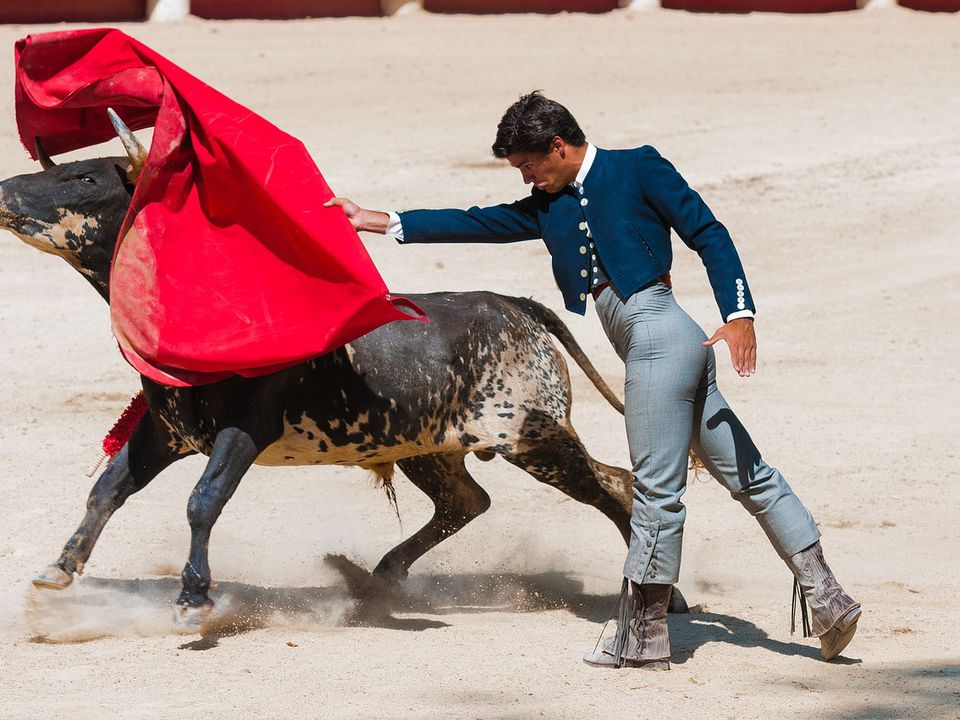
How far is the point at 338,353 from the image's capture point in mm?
6023

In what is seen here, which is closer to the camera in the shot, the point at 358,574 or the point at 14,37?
the point at 358,574

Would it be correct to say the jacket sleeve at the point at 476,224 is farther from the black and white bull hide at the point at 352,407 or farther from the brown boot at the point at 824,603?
the brown boot at the point at 824,603

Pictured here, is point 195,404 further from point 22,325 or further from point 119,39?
point 22,325

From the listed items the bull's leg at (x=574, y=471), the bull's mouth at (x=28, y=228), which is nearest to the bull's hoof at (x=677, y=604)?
the bull's leg at (x=574, y=471)

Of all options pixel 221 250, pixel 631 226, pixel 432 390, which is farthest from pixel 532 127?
pixel 432 390

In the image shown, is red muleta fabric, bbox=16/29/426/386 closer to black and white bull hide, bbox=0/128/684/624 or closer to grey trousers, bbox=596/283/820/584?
black and white bull hide, bbox=0/128/684/624

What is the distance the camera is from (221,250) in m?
5.64

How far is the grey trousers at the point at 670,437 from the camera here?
5.21 metres

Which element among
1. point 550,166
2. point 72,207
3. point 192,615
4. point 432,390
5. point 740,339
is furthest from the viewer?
point 432,390

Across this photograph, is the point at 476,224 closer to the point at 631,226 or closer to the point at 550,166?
the point at 550,166

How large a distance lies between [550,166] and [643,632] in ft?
5.11

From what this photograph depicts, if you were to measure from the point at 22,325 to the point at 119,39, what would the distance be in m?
5.35

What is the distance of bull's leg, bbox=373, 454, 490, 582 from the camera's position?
264 inches

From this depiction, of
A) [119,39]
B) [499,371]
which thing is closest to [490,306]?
[499,371]
